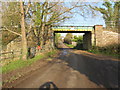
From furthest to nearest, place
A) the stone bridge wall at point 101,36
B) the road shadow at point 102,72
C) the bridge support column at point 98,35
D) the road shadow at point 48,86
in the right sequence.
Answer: the bridge support column at point 98,35 < the stone bridge wall at point 101,36 < the road shadow at point 102,72 < the road shadow at point 48,86

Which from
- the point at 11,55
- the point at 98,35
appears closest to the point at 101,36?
the point at 98,35

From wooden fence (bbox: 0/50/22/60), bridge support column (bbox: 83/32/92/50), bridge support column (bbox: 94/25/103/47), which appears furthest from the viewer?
bridge support column (bbox: 83/32/92/50)

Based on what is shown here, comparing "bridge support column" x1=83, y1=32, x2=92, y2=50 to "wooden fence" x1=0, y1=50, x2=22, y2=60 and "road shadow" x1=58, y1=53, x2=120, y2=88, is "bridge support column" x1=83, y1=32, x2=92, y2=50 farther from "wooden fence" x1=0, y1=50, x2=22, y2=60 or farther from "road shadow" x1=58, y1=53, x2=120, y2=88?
"wooden fence" x1=0, y1=50, x2=22, y2=60

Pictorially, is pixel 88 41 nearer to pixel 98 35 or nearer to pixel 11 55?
pixel 98 35

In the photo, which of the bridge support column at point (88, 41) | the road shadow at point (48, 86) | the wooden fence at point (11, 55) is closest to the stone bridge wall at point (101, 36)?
the bridge support column at point (88, 41)

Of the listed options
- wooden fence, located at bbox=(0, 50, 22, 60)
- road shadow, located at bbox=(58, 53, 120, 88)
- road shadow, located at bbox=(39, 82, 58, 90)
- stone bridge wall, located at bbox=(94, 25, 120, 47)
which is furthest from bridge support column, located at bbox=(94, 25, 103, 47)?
road shadow, located at bbox=(39, 82, 58, 90)

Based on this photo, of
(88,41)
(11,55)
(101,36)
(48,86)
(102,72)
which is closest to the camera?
(48,86)

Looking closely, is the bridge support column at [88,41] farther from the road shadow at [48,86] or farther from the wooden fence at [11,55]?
the road shadow at [48,86]

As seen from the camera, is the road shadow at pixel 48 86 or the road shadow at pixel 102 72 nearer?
the road shadow at pixel 48 86

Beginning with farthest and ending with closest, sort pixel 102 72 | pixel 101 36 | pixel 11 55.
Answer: pixel 101 36, pixel 11 55, pixel 102 72

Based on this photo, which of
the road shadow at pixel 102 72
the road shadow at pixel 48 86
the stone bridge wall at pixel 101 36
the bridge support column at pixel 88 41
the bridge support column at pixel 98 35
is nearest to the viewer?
the road shadow at pixel 48 86

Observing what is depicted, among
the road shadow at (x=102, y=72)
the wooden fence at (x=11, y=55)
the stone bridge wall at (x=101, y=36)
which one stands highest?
the stone bridge wall at (x=101, y=36)

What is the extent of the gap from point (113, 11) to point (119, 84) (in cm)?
3723

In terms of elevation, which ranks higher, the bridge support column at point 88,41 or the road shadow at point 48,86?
the bridge support column at point 88,41
